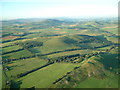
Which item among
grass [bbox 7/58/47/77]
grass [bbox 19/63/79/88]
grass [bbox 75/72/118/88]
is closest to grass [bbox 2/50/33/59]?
grass [bbox 7/58/47/77]

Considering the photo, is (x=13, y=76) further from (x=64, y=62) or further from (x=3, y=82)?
(x=64, y=62)

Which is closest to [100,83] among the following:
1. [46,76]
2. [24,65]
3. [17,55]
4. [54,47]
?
[46,76]

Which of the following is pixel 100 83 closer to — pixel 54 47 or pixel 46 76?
pixel 46 76

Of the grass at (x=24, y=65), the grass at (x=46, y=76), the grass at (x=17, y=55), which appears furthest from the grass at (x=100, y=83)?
the grass at (x=17, y=55)

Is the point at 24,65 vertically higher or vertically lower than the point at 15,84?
higher

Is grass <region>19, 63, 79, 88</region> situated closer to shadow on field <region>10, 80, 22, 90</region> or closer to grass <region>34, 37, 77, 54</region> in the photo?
shadow on field <region>10, 80, 22, 90</region>
